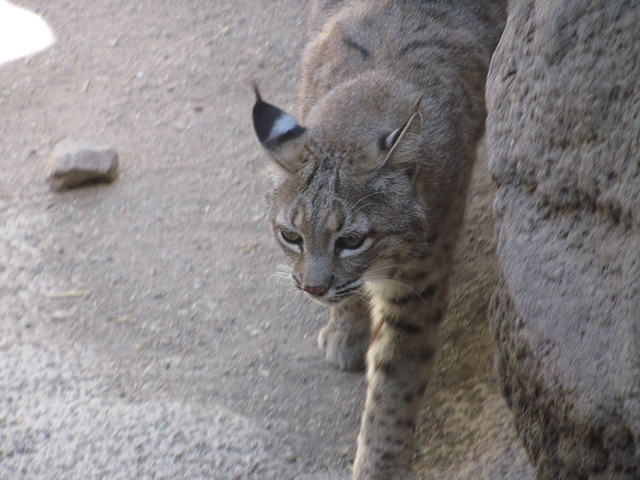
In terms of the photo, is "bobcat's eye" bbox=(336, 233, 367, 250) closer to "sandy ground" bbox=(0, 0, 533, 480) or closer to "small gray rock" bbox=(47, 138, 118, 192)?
"sandy ground" bbox=(0, 0, 533, 480)

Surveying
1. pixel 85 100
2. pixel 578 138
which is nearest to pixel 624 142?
pixel 578 138

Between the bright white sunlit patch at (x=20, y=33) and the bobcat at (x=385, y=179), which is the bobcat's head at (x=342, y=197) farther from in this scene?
the bright white sunlit patch at (x=20, y=33)

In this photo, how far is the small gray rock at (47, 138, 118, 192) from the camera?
5.35m

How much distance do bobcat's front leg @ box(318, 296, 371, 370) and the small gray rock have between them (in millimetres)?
2158

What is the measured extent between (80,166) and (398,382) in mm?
2981

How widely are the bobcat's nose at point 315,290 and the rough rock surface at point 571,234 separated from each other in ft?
2.98

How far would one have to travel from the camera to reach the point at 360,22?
3.99m

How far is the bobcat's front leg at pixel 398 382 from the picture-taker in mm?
3609

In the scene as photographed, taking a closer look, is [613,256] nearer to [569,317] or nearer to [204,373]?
[569,317]

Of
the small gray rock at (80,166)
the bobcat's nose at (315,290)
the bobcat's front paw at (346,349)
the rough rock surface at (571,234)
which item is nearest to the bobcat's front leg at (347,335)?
the bobcat's front paw at (346,349)

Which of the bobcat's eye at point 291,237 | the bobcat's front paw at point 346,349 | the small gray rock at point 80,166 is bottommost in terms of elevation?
the small gray rock at point 80,166

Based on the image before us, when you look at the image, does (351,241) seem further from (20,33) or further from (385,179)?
(20,33)

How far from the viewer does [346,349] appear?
13.8 feet

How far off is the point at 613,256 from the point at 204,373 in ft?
8.71
